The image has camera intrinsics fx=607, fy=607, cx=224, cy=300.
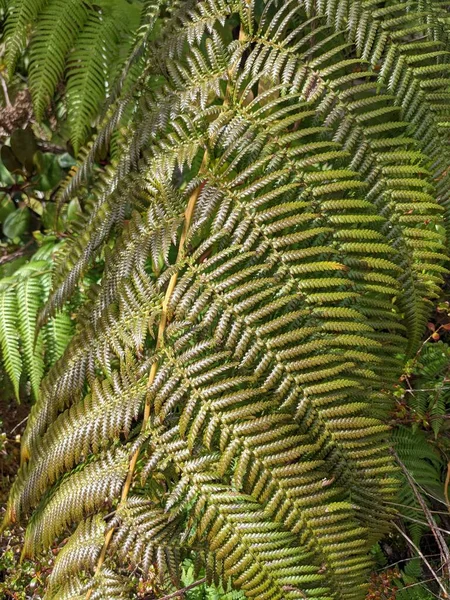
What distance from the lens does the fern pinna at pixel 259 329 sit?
1.19m

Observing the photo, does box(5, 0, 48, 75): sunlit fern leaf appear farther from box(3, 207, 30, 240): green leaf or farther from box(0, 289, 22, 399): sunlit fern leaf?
box(3, 207, 30, 240): green leaf

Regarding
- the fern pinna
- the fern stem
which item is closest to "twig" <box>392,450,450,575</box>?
the fern pinna

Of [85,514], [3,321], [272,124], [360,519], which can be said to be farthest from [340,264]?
[3,321]

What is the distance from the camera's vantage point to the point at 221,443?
1.19 meters

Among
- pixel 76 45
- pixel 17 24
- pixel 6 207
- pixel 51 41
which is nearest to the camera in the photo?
pixel 17 24

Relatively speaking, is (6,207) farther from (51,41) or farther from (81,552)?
(81,552)

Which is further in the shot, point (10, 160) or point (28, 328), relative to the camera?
point (10, 160)

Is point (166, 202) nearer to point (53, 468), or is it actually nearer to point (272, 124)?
point (272, 124)

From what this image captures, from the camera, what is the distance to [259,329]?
1.20 metres

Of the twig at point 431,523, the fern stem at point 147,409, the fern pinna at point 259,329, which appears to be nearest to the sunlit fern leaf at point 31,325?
the fern pinna at point 259,329

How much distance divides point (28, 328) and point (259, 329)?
1.62 m

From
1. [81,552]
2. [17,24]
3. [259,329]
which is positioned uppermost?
[17,24]

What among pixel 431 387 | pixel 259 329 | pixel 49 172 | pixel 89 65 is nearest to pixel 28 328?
pixel 89 65

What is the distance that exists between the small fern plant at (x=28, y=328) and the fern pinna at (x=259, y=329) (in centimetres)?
105
